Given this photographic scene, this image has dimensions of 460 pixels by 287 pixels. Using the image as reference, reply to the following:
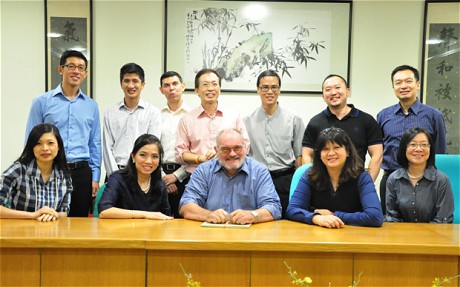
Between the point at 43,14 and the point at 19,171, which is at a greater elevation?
the point at 43,14

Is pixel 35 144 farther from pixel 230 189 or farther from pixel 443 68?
pixel 443 68

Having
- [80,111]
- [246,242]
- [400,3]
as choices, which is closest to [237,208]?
[246,242]

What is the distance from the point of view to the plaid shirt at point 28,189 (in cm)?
239

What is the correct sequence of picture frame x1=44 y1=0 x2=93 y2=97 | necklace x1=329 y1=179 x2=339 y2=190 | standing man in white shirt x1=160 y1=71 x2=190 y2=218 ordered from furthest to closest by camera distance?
picture frame x1=44 y1=0 x2=93 y2=97
standing man in white shirt x1=160 y1=71 x2=190 y2=218
necklace x1=329 y1=179 x2=339 y2=190

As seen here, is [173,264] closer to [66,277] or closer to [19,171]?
[66,277]

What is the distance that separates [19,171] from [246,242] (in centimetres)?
136

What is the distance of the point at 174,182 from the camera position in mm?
3098

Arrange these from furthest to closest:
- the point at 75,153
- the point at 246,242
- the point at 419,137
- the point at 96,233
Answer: the point at 75,153, the point at 419,137, the point at 96,233, the point at 246,242

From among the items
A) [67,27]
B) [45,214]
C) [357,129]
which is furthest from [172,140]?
[67,27]

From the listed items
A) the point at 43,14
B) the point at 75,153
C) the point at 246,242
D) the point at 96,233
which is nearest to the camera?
the point at 246,242

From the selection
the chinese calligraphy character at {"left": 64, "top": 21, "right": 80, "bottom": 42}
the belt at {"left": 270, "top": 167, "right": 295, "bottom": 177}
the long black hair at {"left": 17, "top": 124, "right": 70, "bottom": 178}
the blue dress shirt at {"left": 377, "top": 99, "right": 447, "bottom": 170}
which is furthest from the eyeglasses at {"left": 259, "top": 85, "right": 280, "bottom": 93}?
the chinese calligraphy character at {"left": 64, "top": 21, "right": 80, "bottom": 42}

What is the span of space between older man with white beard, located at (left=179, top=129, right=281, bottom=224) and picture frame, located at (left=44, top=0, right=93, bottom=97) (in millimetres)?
1996

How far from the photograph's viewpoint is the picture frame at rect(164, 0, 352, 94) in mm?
3877

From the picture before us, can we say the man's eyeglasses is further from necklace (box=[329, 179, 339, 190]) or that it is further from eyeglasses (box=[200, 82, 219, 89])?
necklace (box=[329, 179, 339, 190])
